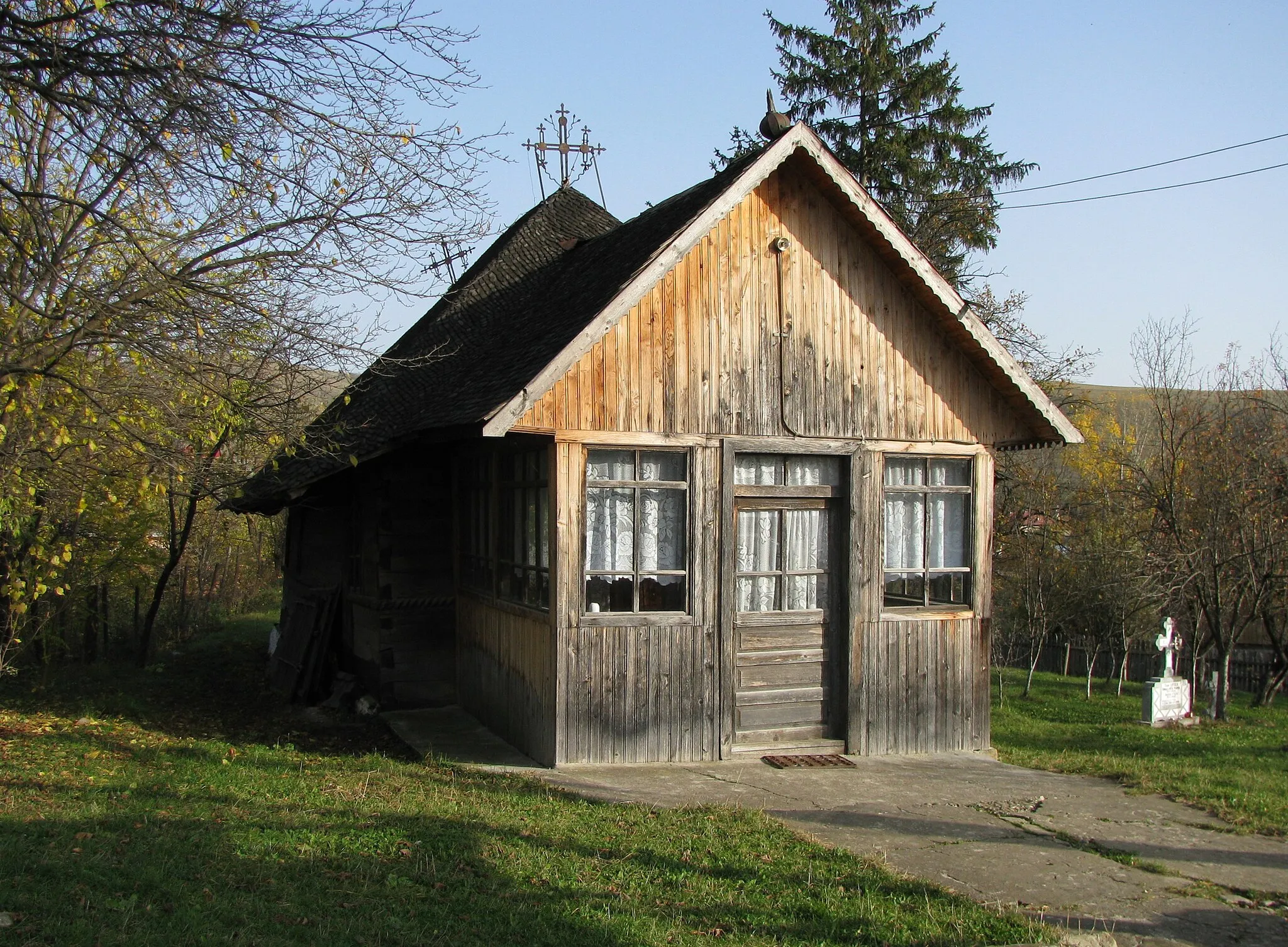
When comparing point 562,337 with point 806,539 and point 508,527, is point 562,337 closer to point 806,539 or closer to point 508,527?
point 508,527

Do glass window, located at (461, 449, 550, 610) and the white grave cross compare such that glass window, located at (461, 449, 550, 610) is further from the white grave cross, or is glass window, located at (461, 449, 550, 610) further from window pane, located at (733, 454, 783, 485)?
the white grave cross

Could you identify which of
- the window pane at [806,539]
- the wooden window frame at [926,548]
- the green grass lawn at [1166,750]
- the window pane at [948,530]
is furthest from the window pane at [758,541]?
the green grass lawn at [1166,750]

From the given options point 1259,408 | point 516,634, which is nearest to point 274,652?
point 516,634

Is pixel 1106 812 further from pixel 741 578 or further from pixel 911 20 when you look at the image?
pixel 911 20

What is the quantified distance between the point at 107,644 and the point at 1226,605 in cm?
2035

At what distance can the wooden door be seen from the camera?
35.5 feet

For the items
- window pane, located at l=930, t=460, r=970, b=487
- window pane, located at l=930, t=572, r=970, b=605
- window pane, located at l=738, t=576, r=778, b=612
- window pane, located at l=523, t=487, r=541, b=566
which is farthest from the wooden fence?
window pane, located at l=523, t=487, r=541, b=566

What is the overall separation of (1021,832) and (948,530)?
3926 mm

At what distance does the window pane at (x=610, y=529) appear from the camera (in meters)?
10.1

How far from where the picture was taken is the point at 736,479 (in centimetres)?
1076

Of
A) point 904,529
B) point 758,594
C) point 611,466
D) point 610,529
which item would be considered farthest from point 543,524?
point 904,529

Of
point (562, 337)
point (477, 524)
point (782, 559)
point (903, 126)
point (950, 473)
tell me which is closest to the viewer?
point (562, 337)

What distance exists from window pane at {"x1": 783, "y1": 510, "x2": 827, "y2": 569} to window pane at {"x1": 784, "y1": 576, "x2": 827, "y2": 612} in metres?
0.08

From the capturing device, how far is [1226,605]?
19641 millimetres
